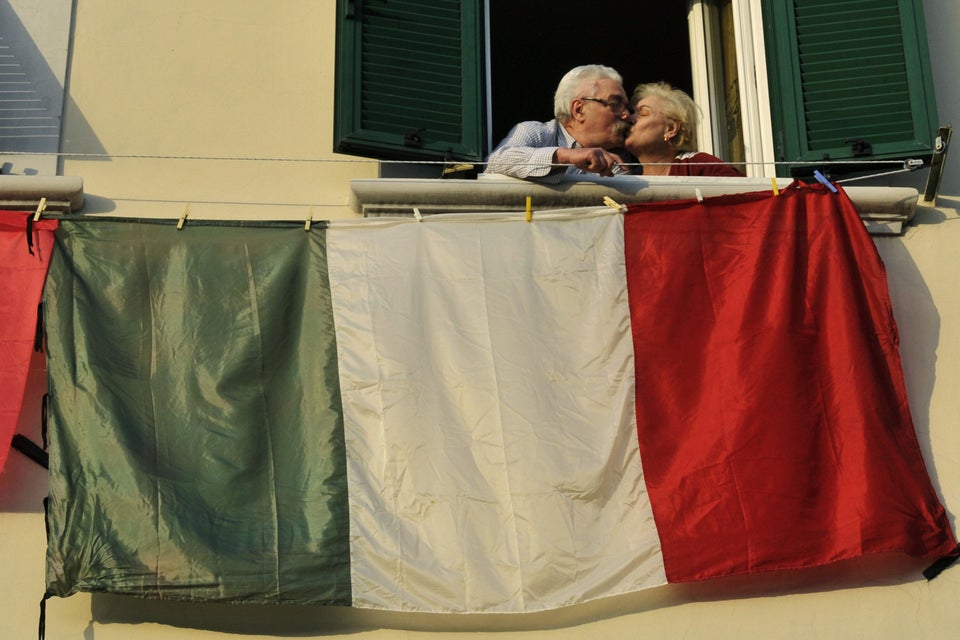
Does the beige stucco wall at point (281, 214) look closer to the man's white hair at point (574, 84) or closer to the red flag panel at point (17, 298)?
the red flag panel at point (17, 298)

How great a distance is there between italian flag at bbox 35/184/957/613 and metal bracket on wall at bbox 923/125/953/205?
41cm

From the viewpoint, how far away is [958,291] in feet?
18.6

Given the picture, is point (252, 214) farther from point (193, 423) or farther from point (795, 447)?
point (795, 447)

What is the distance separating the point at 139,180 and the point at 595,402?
179 centimetres

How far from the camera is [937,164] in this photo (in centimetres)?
577

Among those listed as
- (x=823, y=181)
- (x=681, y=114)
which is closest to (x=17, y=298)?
(x=681, y=114)

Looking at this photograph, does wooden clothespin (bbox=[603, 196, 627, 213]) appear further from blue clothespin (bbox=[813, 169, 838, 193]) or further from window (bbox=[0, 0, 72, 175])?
window (bbox=[0, 0, 72, 175])

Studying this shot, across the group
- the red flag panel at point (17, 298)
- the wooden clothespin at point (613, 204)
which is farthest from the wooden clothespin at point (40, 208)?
the wooden clothespin at point (613, 204)

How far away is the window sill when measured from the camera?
567cm

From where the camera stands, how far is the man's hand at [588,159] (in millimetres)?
5602

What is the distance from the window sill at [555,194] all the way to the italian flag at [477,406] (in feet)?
0.42

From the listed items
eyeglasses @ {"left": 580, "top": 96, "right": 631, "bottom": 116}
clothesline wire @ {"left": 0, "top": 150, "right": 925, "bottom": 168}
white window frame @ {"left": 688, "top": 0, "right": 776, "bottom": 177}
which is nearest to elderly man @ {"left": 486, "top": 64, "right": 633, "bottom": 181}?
eyeglasses @ {"left": 580, "top": 96, "right": 631, "bottom": 116}

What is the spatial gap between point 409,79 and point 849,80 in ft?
5.23

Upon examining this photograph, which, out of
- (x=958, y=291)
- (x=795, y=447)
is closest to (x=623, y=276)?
(x=795, y=447)
